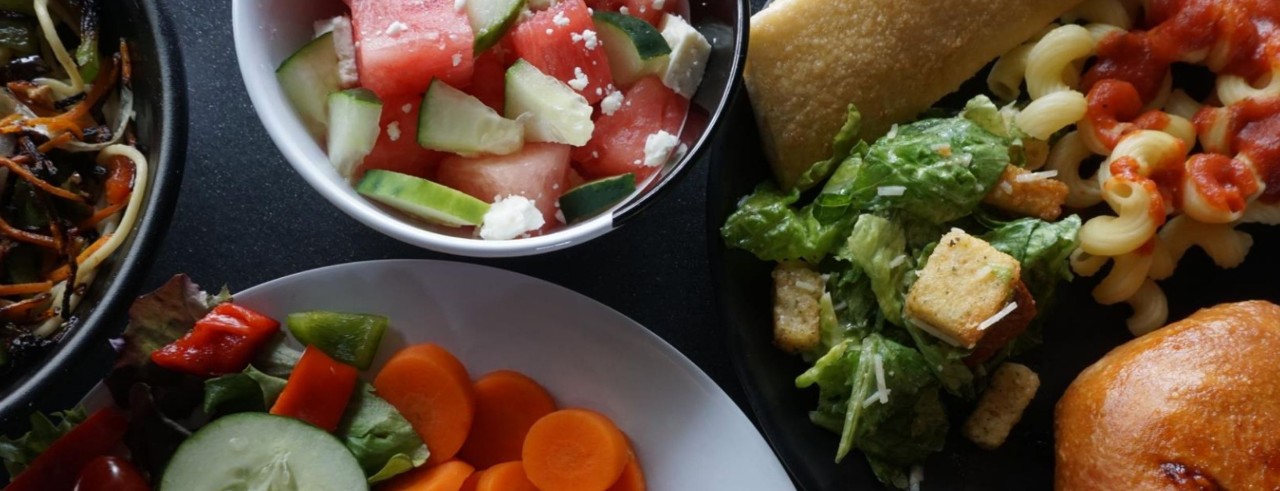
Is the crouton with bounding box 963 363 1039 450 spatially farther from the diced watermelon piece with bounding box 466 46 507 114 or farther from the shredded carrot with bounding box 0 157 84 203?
the shredded carrot with bounding box 0 157 84 203

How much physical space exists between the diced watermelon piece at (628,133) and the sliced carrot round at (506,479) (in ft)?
1.87

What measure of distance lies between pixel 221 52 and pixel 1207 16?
1.79 metres

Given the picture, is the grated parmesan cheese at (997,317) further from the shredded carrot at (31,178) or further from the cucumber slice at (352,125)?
the shredded carrot at (31,178)

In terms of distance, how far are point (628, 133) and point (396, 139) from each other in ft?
1.13

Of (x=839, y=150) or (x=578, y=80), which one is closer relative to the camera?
(x=578, y=80)

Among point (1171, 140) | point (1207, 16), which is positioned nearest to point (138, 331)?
point (1171, 140)

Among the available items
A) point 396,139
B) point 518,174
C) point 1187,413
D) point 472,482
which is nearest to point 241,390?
point 472,482

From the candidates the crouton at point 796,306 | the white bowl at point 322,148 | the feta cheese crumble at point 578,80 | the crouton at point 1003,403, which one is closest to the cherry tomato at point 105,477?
the white bowl at point 322,148

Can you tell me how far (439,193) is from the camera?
1.44 meters

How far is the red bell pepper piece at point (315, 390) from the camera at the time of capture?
1.67 metres

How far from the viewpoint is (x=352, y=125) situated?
1.44 metres

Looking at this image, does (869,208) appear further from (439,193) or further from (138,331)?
(138,331)

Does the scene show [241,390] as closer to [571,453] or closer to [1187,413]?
[571,453]

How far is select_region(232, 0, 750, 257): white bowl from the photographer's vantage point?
145 cm
